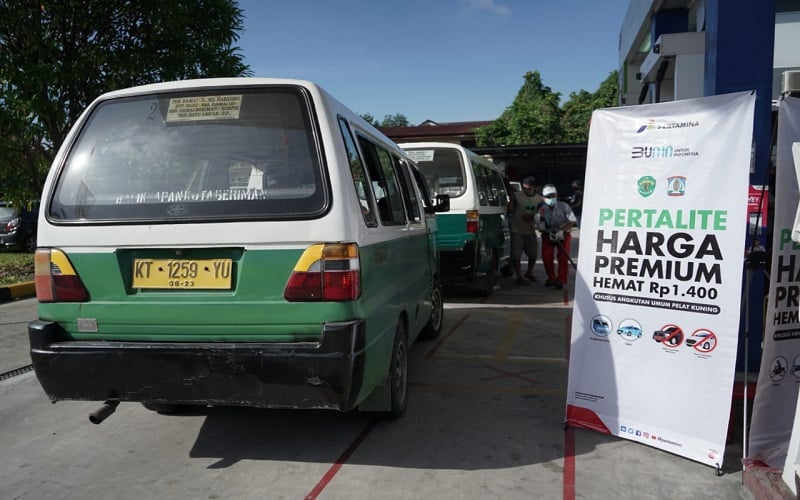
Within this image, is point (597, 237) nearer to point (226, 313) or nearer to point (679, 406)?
point (679, 406)

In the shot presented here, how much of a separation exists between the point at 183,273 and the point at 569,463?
2.33 m

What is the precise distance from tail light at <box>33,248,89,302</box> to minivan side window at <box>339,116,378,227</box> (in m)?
1.47

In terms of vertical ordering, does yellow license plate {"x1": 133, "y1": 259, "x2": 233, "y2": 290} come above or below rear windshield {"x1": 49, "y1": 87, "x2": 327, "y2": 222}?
below

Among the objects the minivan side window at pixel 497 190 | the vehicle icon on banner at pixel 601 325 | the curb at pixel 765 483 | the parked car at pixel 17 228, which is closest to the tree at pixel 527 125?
the minivan side window at pixel 497 190

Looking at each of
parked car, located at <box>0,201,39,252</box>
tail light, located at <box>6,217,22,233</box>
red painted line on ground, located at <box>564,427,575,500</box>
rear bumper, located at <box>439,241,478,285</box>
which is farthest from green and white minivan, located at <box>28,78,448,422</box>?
tail light, located at <box>6,217,22,233</box>

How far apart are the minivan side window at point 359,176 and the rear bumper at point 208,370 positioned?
66 cm

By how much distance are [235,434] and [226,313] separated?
123cm

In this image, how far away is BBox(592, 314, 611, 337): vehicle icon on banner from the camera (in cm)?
352

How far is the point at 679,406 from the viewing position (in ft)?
10.7

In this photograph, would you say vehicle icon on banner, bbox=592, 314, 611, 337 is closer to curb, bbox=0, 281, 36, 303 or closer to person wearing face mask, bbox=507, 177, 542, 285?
person wearing face mask, bbox=507, 177, 542, 285

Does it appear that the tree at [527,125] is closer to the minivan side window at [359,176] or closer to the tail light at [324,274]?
the minivan side window at [359,176]

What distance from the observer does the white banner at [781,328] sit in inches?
118

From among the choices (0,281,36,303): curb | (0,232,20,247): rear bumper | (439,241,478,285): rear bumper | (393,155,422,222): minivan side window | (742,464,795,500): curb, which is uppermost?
(393,155,422,222): minivan side window

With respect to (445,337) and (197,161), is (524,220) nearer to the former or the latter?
(445,337)
